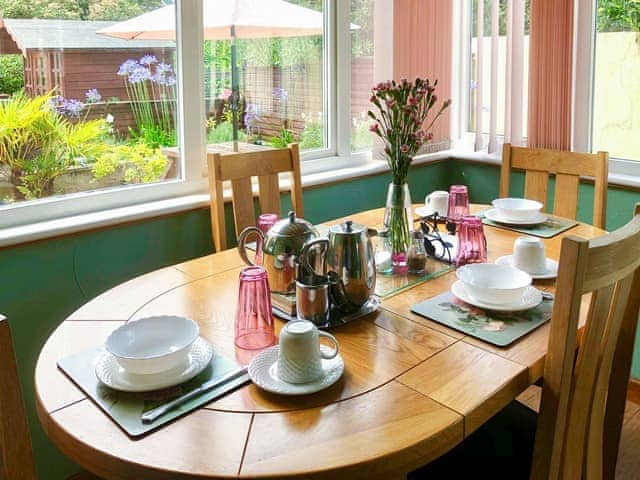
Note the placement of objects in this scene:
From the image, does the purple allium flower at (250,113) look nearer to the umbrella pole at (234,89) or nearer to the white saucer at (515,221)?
the umbrella pole at (234,89)

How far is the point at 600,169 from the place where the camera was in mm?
2150

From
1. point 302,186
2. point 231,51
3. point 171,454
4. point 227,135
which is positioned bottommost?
point 171,454

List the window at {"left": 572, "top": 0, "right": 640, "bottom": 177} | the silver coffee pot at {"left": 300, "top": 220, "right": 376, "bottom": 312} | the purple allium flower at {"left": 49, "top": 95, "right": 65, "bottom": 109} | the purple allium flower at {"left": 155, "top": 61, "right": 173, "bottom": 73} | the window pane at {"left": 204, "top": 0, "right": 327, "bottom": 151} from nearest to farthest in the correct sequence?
the silver coffee pot at {"left": 300, "top": 220, "right": 376, "bottom": 312}
the purple allium flower at {"left": 49, "top": 95, "right": 65, "bottom": 109}
the purple allium flower at {"left": 155, "top": 61, "right": 173, "bottom": 73}
the window pane at {"left": 204, "top": 0, "right": 327, "bottom": 151}
the window at {"left": 572, "top": 0, "right": 640, "bottom": 177}

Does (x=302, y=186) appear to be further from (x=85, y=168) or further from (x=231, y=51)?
(x=85, y=168)

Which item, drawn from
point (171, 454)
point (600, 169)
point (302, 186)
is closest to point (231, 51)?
point (302, 186)

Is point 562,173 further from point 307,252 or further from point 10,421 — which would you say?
point 10,421

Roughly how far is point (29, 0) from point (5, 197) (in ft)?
1.97

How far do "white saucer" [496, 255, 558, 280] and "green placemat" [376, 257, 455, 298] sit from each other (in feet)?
0.45

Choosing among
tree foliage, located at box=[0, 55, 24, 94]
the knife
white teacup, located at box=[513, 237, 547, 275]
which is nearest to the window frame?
tree foliage, located at box=[0, 55, 24, 94]

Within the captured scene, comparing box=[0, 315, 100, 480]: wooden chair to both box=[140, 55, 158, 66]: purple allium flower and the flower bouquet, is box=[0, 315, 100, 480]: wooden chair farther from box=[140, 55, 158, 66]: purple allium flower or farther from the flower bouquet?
box=[140, 55, 158, 66]: purple allium flower

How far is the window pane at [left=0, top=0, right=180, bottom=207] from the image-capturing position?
188 cm

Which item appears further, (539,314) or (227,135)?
(227,135)

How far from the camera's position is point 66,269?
189cm

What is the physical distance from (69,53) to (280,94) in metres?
0.92
